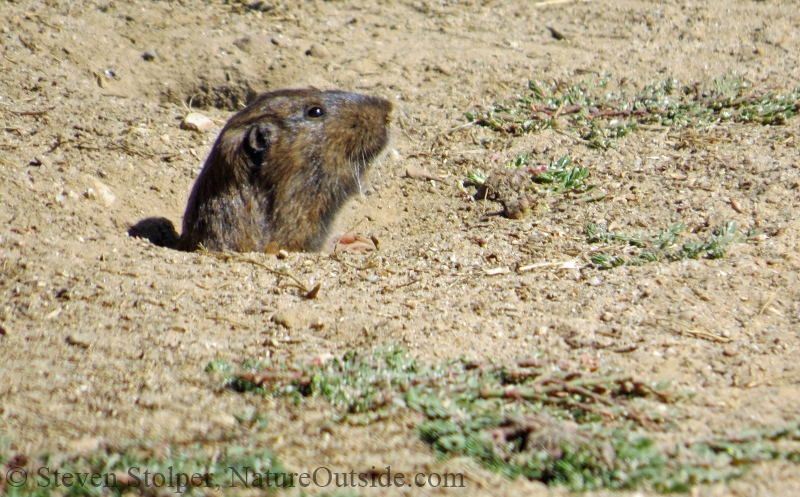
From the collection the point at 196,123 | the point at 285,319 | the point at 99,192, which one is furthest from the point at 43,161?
the point at 285,319

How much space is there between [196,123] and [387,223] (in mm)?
1665

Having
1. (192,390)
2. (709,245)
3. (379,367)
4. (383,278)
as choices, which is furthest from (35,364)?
(709,245)

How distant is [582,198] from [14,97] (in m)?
3.92

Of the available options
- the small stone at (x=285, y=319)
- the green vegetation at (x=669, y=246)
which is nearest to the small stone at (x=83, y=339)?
the small stone at (x=285, y=319)

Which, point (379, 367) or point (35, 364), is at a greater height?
point (379, 367)

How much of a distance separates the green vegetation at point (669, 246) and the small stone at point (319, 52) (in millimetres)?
3339

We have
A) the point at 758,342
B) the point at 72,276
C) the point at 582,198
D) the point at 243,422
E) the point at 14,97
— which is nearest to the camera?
the point at 243,422

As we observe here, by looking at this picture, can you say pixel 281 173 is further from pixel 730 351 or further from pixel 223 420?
pixel 730 351

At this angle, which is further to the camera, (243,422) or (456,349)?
(456,349)

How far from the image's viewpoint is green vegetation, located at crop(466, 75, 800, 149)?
5.12 metres

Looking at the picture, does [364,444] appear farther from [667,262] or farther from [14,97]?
[14,97]

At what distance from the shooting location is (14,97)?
17.4 feet

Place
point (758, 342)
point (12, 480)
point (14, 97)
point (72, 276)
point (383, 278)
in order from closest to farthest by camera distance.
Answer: point (12, 480) < point (758, 342) < point (72, 276) < point (383, 278) < point (14, 97)

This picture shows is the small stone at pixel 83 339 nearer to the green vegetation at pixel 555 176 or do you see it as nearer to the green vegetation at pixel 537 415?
the green vegetation at pixel 537 415
